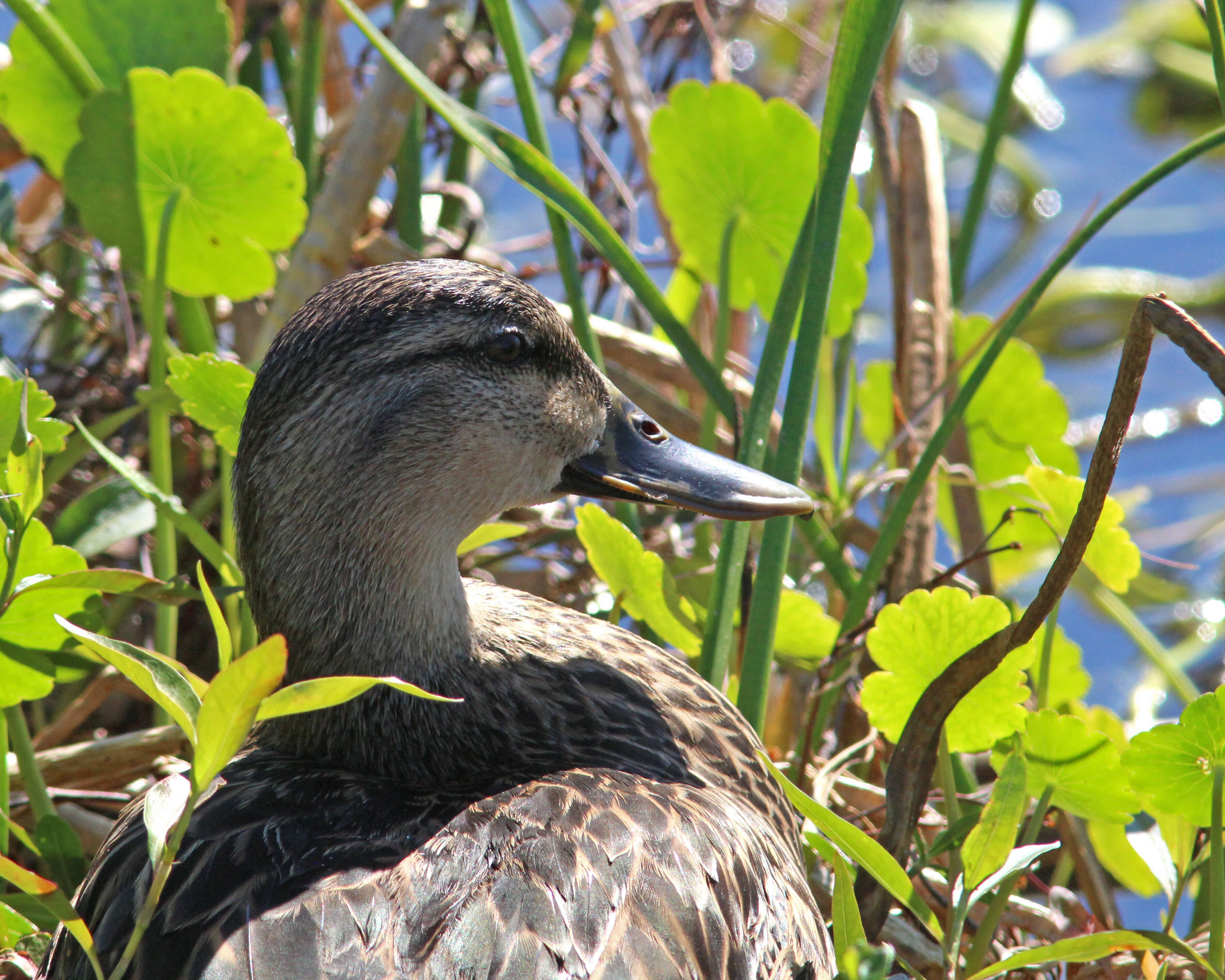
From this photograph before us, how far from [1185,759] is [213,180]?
1403 millimetres

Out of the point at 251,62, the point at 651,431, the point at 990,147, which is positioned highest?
the point at 990,147

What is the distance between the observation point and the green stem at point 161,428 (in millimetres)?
1788

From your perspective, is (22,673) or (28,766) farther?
(28,766)

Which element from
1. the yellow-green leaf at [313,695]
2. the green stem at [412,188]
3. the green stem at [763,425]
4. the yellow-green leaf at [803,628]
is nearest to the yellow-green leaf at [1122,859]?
the yellow-green leaf at [803,628]

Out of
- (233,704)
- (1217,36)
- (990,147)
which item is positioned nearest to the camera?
(233,704)

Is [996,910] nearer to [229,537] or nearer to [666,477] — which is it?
[666,477]

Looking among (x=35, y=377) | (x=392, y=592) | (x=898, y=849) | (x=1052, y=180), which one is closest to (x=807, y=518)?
(x=898, y=849)

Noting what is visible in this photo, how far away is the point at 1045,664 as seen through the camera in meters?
1.68

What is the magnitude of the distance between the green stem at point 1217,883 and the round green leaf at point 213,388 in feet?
3.74

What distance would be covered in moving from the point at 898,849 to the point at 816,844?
100 millimetres

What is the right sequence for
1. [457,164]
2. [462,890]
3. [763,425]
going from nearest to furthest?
[462,890], [763,425], [457,164]

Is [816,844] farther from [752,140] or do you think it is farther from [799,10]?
[799,10]

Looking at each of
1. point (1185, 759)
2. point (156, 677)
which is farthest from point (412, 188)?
point (1185, 759)

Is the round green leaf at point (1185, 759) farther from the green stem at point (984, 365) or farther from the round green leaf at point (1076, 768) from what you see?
the green stem at point (984, 365)
